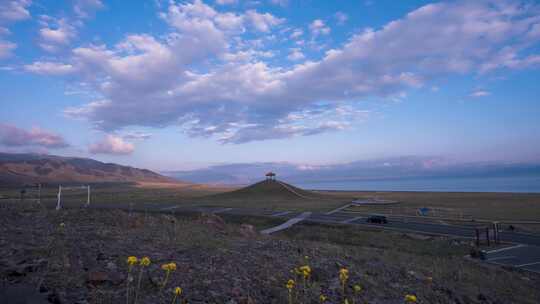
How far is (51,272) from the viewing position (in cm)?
451

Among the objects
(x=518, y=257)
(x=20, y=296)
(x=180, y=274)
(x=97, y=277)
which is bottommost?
(x=518, y=257)

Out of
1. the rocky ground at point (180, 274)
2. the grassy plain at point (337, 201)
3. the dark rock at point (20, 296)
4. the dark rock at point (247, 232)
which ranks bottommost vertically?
the grassy plain at point (337, 201)

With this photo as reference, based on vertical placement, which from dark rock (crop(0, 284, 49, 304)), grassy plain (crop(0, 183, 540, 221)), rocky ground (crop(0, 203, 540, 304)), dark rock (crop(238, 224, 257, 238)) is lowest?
grassy plain (crop(0, 183, 540, 221))

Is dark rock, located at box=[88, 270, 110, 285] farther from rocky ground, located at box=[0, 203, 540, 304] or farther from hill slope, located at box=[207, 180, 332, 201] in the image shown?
hill slope, located at box=[207, 180, 332, 201]

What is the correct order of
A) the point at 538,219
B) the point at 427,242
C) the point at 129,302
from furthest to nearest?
the point at 538,219 < the point at 427,242 < the point at 129,302

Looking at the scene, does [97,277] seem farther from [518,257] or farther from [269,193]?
[269,193]

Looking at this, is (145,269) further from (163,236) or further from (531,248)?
(531,248)

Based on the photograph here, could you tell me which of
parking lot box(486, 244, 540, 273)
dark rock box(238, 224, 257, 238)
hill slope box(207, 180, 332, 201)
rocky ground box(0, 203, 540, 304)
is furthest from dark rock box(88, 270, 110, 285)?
hill slope box(207, 180, 332, 201)

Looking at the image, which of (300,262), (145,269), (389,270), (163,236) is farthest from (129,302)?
(389,270)

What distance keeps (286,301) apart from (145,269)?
2.31 m

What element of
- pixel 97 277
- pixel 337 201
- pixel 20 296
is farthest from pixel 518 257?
pixel 337 201

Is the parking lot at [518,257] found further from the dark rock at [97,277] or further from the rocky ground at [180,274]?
the dark rock at [97,277]

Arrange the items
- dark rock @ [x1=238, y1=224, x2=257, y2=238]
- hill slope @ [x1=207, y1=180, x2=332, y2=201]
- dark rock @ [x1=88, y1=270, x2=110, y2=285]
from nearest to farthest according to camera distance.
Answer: dark rock @ [x1=88, y1=270, x2=110, y2=285], dark rock @ [x1=238, y1=224, x2=257, y2=238], hill slope @ [x1=207, y1=180, x2=332, y2=201]

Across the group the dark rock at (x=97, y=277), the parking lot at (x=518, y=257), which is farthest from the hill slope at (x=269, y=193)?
the dark rock at (x=97, y=277)
